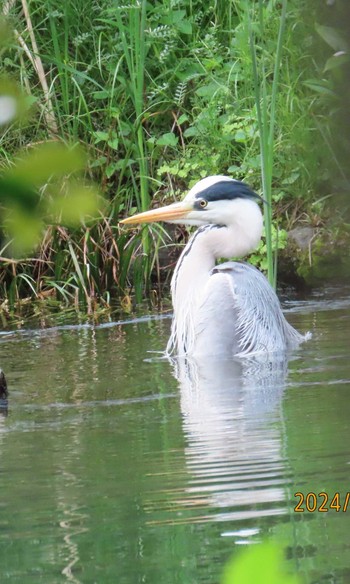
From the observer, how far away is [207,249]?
268 inches

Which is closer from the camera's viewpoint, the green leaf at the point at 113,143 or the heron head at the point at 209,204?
the heron head at the point at 209,204

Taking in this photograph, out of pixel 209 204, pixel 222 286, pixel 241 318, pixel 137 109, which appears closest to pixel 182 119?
pixel 137 109

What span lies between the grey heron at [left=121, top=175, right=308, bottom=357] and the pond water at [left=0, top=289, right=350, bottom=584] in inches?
6.7

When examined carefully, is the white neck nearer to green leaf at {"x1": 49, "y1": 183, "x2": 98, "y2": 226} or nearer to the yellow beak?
the yellow beak

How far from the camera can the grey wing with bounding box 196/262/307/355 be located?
20.9 feet

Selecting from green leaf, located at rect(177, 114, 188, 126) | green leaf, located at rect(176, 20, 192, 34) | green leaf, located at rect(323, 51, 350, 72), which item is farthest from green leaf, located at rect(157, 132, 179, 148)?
green leaf, located at rect(323, 51, 350, 72)

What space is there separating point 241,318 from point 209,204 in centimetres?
76

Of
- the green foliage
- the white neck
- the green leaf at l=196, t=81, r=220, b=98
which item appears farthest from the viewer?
the green leaf at l=196, t=81, r=220, b=98

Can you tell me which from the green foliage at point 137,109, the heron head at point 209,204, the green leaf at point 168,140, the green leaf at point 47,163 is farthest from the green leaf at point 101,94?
the green leaf at point 47,163

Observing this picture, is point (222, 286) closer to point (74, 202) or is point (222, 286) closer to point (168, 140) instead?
point (168, 140)

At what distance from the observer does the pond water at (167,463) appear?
2.61m

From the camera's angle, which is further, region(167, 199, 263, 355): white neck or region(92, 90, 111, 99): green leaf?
region(92, 90, 111, 99): green leaf

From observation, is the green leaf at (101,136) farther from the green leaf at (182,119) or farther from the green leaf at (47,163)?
the green leaf at (47,163)

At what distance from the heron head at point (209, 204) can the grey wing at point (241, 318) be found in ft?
1.38
